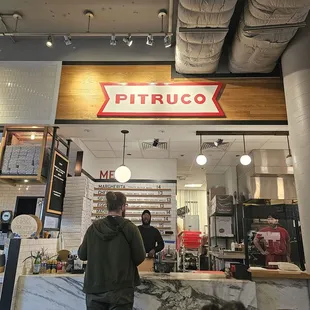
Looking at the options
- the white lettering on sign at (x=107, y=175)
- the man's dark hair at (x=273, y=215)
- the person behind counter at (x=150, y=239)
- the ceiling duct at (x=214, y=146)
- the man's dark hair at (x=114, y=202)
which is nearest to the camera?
the man's dark hair at (x=114, y=202)

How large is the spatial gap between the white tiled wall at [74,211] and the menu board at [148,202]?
1.36 meters

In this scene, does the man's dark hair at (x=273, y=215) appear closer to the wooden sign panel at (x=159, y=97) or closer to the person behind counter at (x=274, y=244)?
the person behind counter at (x=274, y=244)

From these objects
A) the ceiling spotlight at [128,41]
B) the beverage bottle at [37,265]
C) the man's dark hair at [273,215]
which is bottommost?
the beverage bottle at [37,265]

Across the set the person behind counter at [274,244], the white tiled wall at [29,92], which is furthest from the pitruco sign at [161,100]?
the person behind counter at [274,244]

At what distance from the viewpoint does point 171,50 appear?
15.6ft

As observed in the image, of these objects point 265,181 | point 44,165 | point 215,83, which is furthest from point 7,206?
point 265,181

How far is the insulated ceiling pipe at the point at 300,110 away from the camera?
3.50m

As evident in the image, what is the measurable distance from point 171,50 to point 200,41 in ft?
3.81

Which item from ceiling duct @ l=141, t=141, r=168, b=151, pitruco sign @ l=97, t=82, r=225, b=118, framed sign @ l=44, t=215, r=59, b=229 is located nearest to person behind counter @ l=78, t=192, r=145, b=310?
framed sign @ l=44, t=215, r=59, b=229

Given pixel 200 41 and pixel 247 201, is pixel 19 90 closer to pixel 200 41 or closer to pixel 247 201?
pixel 200 41

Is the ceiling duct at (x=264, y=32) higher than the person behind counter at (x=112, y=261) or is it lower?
higher

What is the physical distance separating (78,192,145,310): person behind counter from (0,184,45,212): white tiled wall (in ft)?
14.1

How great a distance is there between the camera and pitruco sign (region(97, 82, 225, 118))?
4.41 metres

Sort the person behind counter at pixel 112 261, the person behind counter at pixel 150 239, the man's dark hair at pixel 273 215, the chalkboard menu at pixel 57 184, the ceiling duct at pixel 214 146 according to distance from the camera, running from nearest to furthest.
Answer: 1. the person behind counter at pixel 112 261
2. the chalkboard menu at pixel 57 184
3. the person behind counter at pixel 150 239
4. the ceiling duct at pixel 214 146
5. the man's dark hair at pixel 273 215
